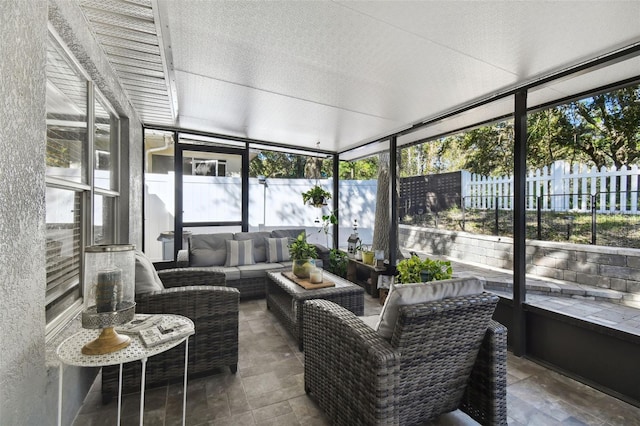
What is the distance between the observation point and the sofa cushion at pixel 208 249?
4430mm

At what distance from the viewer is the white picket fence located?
237cm

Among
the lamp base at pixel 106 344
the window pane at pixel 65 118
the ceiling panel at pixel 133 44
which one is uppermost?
the ceiling panel at pixel 133 44

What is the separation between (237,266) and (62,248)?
2.67 metres

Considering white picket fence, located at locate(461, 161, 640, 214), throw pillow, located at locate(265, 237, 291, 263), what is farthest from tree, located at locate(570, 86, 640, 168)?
throw pillow, located at locate(265, 237, 291, 263)

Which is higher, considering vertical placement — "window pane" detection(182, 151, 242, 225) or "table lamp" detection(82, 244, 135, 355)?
"window pane" detection(182, 151, 242, 225)

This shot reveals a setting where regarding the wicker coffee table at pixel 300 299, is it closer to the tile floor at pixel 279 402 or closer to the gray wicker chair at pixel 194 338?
the tile floor at pixel 279 402

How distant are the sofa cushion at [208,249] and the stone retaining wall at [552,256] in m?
2.95

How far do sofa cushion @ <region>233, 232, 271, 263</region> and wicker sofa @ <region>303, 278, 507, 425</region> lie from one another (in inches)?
120

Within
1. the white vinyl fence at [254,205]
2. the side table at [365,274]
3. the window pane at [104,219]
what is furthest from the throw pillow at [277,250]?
the window pane at [104,219]

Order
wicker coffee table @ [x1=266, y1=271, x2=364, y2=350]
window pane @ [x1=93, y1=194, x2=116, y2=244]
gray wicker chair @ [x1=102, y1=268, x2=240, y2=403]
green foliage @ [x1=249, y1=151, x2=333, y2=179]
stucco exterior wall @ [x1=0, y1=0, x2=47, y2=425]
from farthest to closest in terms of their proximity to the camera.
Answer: green foliage @ [x1=249, y1=151, x2=333, y2=179]
wicker coffee table @ [x1=266, y1=271, x2=364, y2=350]
window pane @ [x1=93, y1=194, x2=116, y2=244]
gray wicker chair @ [x1=102, y1=268, x2=240, y2=403]
stucco exterior wall @ [x1=0, y1=0, x2=47, y2=425]

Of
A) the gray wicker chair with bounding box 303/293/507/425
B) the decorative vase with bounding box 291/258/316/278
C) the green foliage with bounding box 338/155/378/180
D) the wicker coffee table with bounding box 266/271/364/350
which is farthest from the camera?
the green foliage with bounding box 338/155/378/180

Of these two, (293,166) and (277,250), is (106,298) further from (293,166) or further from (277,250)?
(293,166)

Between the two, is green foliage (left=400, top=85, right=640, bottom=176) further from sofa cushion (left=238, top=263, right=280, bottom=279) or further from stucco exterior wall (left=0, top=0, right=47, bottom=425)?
stucco exterior wall (left=0, top=0, right=47, bottom=425)

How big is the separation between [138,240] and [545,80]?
4.75 meters
